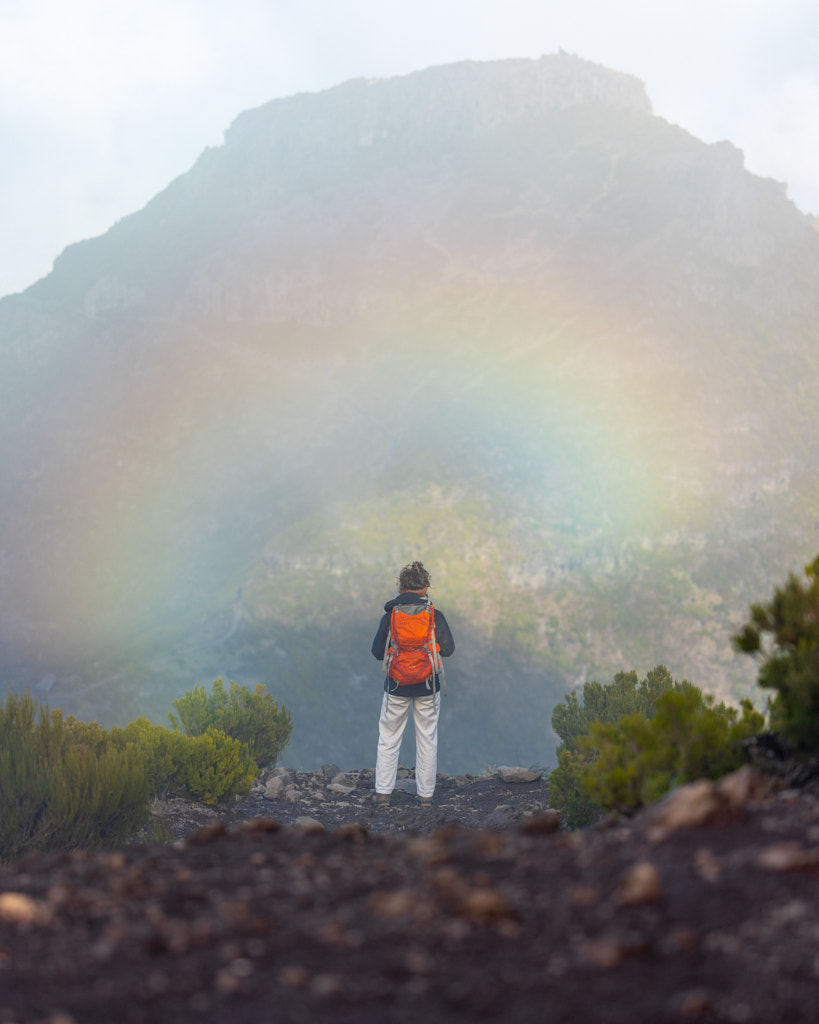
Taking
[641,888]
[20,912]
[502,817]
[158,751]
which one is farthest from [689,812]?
[158,751]

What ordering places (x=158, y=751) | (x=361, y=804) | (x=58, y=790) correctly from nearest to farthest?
(x=58, y=790)
(x=158, y=751)
(x=361, y=804)

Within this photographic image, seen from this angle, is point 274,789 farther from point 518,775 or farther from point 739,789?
point 739,789

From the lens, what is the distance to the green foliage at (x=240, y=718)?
8.44 meters

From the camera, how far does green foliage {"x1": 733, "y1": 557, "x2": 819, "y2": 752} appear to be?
2426 mm

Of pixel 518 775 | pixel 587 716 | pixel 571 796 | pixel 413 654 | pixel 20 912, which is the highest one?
pixel 413 654

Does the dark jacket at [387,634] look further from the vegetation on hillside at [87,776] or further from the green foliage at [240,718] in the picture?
the green foliage at [240,718]

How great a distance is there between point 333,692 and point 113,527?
9.08 meters

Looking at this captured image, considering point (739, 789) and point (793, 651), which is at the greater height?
point (793, 651)

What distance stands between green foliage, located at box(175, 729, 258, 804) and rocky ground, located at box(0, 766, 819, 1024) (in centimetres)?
480

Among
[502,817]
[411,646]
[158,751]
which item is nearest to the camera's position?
[502,817]

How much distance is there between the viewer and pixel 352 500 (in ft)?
64.4

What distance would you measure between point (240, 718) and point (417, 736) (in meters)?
2.41

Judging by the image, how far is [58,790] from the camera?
525cm

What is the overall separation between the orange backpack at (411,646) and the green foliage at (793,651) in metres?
4.36
